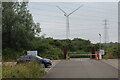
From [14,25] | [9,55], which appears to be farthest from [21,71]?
[14,25]

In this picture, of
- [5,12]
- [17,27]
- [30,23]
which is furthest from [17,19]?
[30,23]

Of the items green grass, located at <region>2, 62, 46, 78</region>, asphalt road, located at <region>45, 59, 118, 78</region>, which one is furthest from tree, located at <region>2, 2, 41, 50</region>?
asphalt road, located at <region>45, 59, 118, 78</region>

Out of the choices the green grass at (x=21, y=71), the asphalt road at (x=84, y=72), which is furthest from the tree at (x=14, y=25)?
the asphalt road at (x=84, y=72)

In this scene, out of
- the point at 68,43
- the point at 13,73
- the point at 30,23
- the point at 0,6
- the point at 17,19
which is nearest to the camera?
the point at 13,73

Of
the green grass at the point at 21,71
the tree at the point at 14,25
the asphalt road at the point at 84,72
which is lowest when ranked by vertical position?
the asphalt road at the point at 84,72

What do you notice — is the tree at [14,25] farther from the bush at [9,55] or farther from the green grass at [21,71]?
the green grass at [21,71]

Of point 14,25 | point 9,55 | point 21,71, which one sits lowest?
point 21,71

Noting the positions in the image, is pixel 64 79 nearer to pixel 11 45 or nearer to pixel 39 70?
pixel 39 70

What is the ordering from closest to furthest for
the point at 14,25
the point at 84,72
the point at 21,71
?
the point at 21,71 < the point at 14,25 < the point at 84,72

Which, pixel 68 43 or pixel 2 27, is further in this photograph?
pixel 68 43

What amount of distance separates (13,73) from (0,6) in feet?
16.7

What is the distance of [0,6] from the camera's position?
18.7 metres

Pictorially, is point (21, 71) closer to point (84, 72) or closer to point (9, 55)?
point (9, 55)

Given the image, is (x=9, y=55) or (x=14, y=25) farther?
(x=14, y=25)
